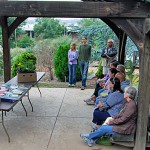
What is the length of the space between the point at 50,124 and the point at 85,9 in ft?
8.30

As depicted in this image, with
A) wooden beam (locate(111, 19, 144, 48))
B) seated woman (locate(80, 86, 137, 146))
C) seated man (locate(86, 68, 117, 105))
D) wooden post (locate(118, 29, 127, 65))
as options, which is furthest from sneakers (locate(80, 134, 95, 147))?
wooden post (locate(118, 29, 127, 65))

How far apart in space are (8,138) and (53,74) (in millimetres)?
6398

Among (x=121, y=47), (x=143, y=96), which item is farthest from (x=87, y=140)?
(x=121, y=47)

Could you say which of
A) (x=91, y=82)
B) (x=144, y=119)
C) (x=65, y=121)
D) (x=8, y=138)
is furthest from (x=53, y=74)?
(x=144, y=119)

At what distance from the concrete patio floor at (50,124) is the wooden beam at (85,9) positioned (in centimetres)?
205

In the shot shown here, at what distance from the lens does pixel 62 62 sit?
31.4ft

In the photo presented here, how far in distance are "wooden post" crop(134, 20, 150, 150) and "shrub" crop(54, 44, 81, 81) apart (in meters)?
5.58

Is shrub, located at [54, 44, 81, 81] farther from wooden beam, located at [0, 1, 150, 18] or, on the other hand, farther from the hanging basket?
wooden beam, located at [0, 1, 150, 18]

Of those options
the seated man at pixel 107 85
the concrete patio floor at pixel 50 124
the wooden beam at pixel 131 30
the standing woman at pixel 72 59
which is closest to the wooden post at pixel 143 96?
the wooden beam at pixel 131 30

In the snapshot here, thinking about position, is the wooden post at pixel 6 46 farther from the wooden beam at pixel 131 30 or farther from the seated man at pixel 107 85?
the wooden beam at pixel 131 30

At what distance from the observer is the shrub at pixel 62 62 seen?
9.53 meters

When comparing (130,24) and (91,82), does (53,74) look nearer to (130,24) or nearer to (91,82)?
(91,82)

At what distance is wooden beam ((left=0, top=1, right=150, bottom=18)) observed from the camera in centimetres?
367

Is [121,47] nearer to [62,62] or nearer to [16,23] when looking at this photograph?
[62,62]
